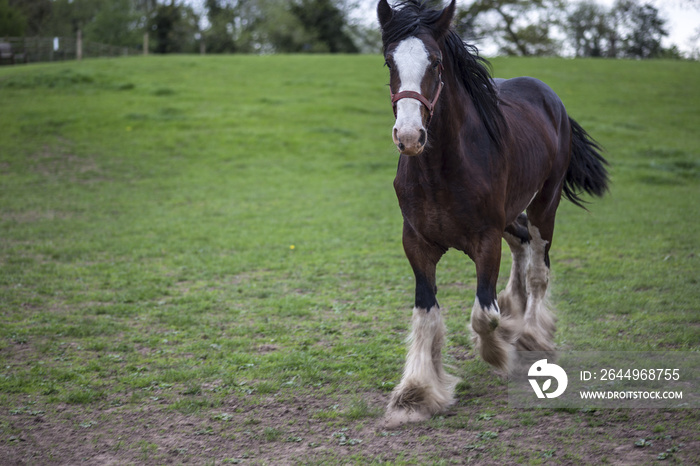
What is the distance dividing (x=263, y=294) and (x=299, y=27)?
41.7 meters

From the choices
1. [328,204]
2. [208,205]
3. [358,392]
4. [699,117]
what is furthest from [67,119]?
[699,117]

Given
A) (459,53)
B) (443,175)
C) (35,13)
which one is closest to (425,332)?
(443,175)

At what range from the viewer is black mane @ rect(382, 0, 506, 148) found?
143 inches

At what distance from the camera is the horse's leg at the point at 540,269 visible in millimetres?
5059

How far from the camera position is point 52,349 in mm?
5328

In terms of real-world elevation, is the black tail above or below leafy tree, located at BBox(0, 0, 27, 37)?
below

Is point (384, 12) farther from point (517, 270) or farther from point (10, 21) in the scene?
point (10, 21)

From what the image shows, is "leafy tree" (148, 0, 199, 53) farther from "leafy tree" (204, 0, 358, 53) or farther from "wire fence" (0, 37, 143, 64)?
"wire fence" (0, 37, 143, 64)

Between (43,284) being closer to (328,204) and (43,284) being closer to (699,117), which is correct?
(328,204)

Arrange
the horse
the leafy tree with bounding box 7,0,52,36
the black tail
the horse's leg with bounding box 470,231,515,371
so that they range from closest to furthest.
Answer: the horse → the horse's leg with bounding box 470,231,515,371 → the black tail → the leafy tree with bounding box 7,0,52,36

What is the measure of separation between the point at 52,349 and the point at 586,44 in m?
56.7

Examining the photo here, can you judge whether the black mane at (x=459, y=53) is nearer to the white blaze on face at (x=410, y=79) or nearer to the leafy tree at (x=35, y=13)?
the white blaze on face at (x=410, y=79)

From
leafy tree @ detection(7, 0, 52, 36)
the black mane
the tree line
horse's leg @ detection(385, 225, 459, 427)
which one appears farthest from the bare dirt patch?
leafy tree @ detection(7, 0, 52, 36)

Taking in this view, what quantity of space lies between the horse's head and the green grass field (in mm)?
1857
